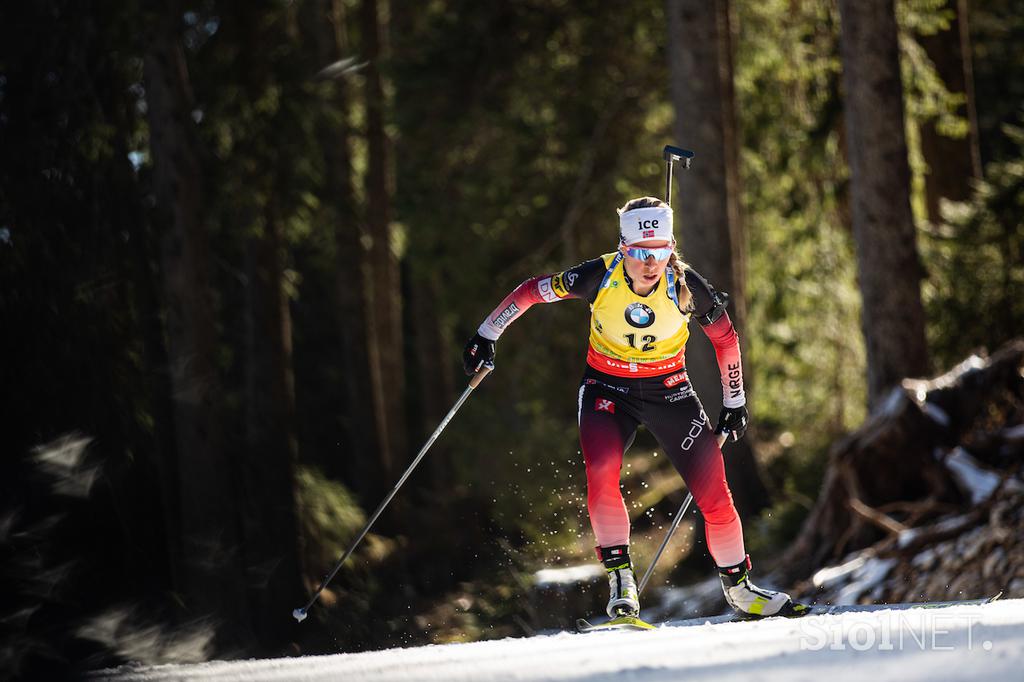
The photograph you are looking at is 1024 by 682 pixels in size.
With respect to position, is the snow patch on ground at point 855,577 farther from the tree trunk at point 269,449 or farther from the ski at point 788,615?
the tree trunk at point 269,449

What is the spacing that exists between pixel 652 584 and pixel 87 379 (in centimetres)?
696

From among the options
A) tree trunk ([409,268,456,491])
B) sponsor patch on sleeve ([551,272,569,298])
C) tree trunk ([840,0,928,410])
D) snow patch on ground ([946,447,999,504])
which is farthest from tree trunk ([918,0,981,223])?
tree trunk ([409,268,456,491])

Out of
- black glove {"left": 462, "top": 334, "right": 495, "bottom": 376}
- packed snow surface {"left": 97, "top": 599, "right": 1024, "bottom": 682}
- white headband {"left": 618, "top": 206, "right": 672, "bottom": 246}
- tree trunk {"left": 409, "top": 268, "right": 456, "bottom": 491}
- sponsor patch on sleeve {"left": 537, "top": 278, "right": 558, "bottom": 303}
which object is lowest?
tree trunk {"left": 409, "top": 268, "right": 456, "bottom": 491}

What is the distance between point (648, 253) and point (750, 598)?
1.92 meters

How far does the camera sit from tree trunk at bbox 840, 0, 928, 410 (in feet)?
33.6

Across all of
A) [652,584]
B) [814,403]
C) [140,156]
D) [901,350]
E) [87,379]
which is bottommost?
[652,584]

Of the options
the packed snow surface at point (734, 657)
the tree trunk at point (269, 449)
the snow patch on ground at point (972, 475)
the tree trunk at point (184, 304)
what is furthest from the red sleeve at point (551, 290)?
the tree trunk at point (269, 449)

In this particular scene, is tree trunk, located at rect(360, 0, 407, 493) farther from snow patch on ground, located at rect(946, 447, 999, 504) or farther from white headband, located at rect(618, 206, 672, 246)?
white headband, located at rect(618, 206, 672, 246)

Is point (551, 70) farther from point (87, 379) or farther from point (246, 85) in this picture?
point (87, 379)

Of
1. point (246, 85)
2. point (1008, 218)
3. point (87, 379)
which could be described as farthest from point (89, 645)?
point (1008, 218)

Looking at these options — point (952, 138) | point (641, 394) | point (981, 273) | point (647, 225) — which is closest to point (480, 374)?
point (641, 394)

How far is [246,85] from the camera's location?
44.6ft

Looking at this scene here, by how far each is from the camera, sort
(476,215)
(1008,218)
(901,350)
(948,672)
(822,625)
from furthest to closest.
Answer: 1. (476,215)
2. (1008,218)
3. (901,350)
4. (822,625)
5. (948,672)

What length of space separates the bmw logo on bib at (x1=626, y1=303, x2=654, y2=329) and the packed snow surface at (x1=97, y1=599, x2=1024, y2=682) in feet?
5.34
